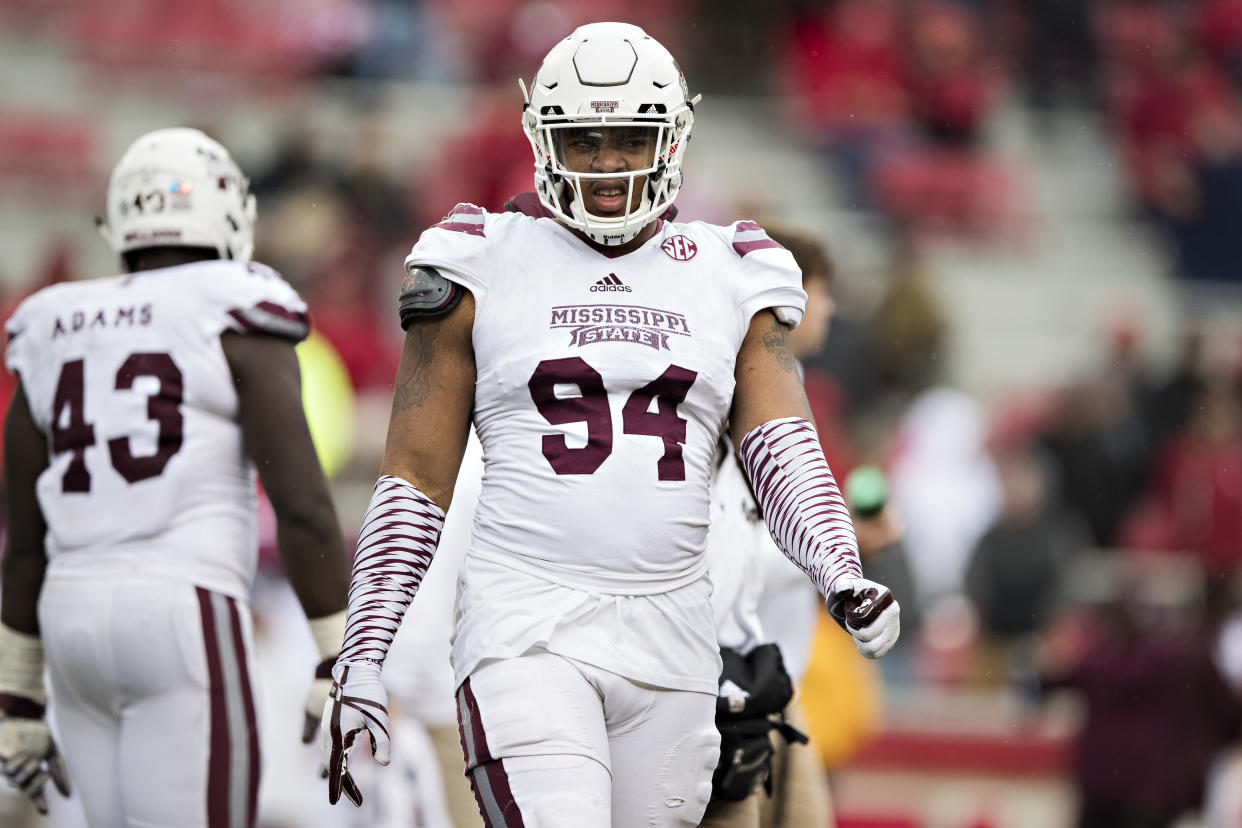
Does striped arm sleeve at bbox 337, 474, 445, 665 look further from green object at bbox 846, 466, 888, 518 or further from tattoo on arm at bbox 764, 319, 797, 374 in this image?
green object at bbox 846, 466, 888, 518

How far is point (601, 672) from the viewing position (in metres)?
3.76

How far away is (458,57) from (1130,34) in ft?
18.5

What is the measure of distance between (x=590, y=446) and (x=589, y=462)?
1.3 inches

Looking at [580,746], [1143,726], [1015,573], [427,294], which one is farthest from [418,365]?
[1015,573]

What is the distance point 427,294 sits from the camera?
391 cm

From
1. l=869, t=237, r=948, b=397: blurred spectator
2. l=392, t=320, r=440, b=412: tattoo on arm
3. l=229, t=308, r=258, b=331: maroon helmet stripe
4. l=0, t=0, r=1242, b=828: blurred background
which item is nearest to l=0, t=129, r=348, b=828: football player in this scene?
l=229, t=308, r=258, b=331: maroon helmet stripe

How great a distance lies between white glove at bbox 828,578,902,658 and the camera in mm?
3623


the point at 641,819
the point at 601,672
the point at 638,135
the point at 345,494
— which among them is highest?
the point at 345,494

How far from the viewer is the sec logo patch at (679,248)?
407cm

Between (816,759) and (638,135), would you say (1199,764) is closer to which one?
(816,759)

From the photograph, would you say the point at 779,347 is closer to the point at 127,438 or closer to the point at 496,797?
the point at 496,797

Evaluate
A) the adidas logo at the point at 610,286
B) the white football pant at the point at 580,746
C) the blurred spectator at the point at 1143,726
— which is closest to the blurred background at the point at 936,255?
the blurred spectator at the point at 1143,726

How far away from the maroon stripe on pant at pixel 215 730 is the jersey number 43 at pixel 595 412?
1344mm

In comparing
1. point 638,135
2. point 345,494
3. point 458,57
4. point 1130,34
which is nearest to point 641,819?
point 638,135
